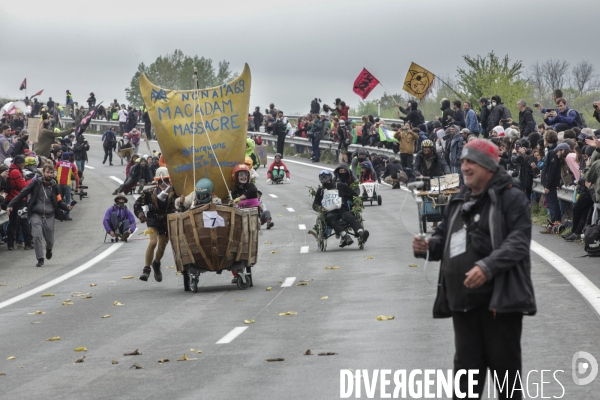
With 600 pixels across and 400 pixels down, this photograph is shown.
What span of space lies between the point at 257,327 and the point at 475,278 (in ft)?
21.2

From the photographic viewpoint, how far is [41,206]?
2256 cm

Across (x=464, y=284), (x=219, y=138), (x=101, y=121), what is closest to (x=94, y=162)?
(x=101, y=121)

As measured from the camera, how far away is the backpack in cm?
1833

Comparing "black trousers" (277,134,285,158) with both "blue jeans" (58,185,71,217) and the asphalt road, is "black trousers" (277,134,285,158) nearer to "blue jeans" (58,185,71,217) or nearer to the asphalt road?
"blue jeans" (58,185,71,217)

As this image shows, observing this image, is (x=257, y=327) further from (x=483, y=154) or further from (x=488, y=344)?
(x=483, y=154)

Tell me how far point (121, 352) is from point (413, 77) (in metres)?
27.3

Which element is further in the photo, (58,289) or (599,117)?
(599,117)

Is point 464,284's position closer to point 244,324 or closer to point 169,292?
point 244,324

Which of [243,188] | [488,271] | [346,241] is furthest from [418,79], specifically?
[488,271]

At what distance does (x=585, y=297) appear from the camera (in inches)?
551

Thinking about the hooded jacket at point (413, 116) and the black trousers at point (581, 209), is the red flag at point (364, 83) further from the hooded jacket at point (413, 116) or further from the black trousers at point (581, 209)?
the black trousers at point (581, 209)

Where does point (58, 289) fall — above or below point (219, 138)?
below

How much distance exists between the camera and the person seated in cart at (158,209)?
1791 cm

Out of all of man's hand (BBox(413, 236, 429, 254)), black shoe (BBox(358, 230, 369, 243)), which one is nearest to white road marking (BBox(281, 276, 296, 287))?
black shoe (BBox(358, 230, 369, 243))
